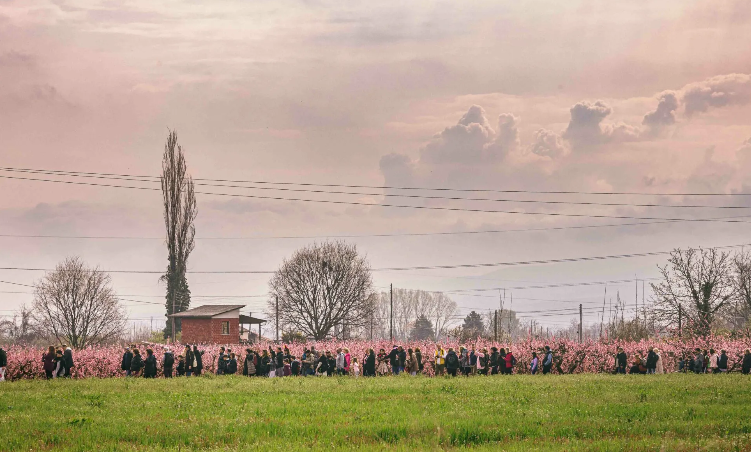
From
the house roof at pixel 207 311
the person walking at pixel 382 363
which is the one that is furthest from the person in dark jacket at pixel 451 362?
the house roof at pixel 207 311

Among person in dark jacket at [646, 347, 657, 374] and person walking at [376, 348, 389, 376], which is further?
person walking at [376, 348, 389, 376]

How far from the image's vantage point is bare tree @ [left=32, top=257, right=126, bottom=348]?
73438 millimetres

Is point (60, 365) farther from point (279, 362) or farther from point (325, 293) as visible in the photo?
point (325, 293)

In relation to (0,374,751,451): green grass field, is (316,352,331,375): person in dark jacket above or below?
below

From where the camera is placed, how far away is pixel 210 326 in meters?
72.8

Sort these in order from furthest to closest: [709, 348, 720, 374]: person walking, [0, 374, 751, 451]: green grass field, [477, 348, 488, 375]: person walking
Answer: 1. [709, 348, 720, 374]: person walking
2. [477, 348, 488, 375]: person walking
3. [0, 374, 751, 451]: green grass field

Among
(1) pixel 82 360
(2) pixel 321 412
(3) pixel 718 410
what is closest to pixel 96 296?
(1) pixel 82 360

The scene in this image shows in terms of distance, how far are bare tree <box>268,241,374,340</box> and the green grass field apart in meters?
54.9

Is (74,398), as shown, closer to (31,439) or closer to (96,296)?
(31,439)

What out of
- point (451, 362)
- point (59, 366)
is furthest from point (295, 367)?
point (59, 366)

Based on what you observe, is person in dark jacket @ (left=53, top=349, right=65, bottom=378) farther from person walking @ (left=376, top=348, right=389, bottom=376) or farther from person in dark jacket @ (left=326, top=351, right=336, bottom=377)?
person walking @ (left=376, top=348, right=389, bottom=376)

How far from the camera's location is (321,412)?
2012 cm

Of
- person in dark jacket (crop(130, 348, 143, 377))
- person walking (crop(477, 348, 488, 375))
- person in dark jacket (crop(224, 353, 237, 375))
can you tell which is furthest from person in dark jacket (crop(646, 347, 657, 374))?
person in dark jacket (crop(130, 348, 143, 377))

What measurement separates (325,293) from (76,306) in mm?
23498
